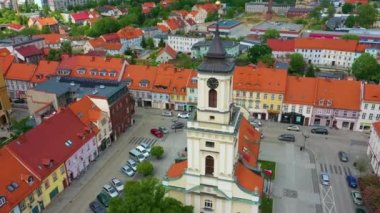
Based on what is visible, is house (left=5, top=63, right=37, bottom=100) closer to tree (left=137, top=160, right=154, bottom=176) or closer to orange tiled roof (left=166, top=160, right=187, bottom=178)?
tree (left=137, top=160, right=154, bottom=176)

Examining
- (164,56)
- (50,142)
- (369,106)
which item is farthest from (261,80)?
(164,56)

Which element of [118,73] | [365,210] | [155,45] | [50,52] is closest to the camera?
[365,210]

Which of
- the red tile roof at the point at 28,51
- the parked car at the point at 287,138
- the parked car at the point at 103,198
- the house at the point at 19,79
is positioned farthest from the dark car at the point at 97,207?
the red tile roof at the point at 28,51

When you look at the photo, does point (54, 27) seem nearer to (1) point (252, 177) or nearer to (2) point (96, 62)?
(2) point (96, 62)

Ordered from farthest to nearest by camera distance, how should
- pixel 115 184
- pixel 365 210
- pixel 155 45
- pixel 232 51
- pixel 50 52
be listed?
pixel 155 45 → pixel 232 51 → pixel 50 52 → pixel 115 184 → pixel 365 210

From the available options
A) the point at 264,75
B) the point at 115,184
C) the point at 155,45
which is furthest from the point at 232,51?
the point at 115,184

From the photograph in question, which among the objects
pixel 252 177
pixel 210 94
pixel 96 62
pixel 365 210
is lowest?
pixel 365 210

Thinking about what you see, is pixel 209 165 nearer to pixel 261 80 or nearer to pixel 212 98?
pixel 212 98
